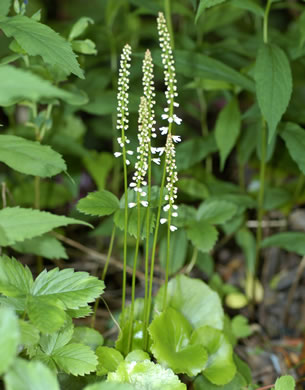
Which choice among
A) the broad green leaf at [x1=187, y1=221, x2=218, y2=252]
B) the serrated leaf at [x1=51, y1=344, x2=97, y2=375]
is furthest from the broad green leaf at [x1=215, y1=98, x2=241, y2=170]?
the serrated leaf at [x1=51, y1=344, x2=97, y2=375]

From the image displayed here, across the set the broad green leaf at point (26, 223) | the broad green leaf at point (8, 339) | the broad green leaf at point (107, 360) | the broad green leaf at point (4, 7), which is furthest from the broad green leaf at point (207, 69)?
the broad green leaf at point (8, 339)

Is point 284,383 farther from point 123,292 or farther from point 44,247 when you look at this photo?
point 44,247

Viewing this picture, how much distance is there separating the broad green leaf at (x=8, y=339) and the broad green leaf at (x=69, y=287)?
0.36 m

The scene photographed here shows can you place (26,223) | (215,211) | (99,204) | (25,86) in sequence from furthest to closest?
(215,211) < (99,204) < (26,223) < (25,86)

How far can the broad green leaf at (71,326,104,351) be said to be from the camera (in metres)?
1.33

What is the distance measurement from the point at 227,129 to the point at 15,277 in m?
0.99

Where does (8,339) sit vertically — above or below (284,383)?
above

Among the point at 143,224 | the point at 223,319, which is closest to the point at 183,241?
the point at 223,319

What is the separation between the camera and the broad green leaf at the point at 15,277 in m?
1.11

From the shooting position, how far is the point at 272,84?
1.44 m

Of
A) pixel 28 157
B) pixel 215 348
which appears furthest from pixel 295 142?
pixel 28 157

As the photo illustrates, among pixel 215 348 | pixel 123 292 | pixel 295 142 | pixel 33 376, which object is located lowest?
pixel 215 348

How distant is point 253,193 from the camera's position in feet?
7.71

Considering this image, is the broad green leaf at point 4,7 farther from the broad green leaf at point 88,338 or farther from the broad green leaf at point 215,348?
the broad green leaf at point 215,348
